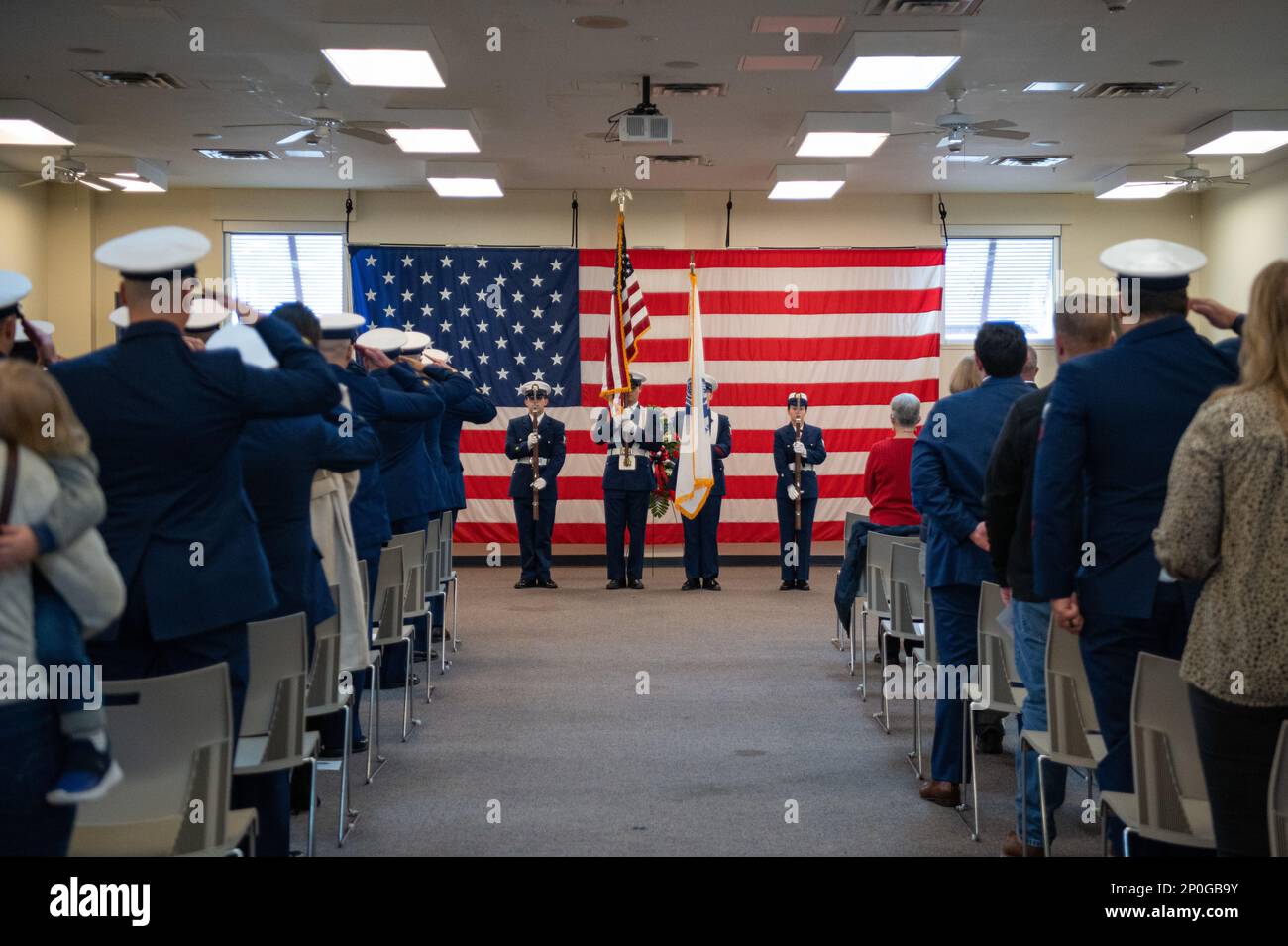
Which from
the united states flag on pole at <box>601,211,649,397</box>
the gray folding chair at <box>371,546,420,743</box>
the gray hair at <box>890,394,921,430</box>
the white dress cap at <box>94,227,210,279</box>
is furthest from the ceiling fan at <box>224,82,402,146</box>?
the white dress cap at <box>94,227,210,279</box>

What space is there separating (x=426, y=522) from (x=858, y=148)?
18.6 feet

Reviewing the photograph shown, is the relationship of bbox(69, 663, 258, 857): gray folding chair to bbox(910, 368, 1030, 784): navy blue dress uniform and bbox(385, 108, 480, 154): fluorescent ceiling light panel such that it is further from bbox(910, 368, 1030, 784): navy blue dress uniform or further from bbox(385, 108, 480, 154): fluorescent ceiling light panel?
bbox(385, 108, 480, 154): fluorescent ceiling light panel

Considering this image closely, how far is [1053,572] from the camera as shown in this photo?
3.25 meters

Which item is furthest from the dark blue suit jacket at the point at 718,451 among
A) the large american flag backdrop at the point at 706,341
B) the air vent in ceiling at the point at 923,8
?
the air vent in ceiling at the point at 923,8

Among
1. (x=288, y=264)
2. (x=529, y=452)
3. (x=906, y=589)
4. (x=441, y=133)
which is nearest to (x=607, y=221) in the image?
(x=529, y=452)

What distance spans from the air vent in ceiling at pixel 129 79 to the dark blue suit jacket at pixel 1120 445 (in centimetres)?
788

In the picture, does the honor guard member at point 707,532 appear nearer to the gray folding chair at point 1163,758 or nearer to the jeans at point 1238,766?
the gray folding chair at point 1163,758

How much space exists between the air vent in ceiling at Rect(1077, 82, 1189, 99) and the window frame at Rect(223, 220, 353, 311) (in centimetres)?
796

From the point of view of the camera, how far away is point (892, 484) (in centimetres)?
726

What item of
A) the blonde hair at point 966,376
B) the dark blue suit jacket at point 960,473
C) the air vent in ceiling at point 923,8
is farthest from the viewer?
the air vent in ceiling at point 923,8

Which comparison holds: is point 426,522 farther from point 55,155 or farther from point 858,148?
point 55,155

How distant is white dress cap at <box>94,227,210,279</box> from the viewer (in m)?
2.96

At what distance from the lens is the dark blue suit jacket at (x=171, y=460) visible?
297 cm
